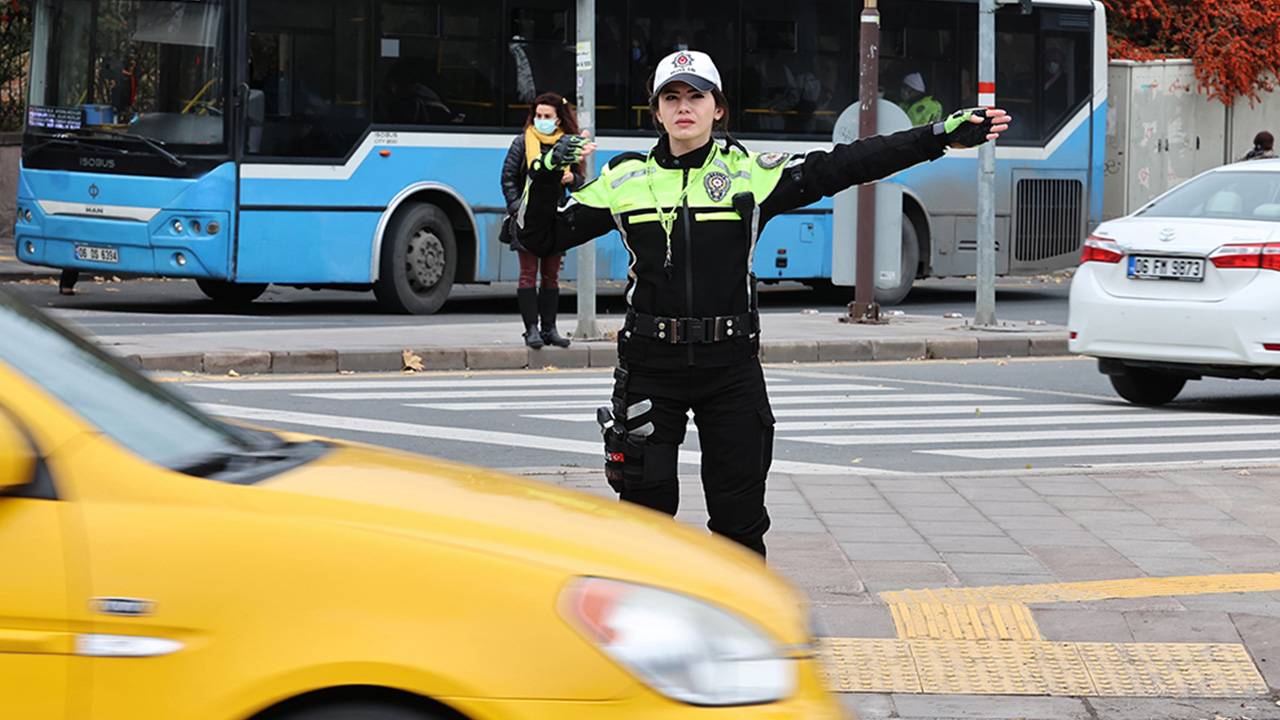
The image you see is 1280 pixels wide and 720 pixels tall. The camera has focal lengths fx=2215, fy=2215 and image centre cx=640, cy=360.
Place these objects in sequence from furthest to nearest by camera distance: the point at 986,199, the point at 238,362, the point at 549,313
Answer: the point at 986,199
the point at 549,313
the point at 238,362

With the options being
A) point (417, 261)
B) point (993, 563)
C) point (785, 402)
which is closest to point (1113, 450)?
point (785, 402)

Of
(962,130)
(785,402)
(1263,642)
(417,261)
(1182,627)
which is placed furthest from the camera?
(417,261)

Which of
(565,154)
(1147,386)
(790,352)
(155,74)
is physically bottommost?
(1147,386)

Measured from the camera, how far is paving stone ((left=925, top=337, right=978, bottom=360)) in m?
17.4

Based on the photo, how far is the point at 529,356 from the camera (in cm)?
1596

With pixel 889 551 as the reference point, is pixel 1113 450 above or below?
above

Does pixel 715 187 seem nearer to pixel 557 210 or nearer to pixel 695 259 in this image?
pixel 695 259

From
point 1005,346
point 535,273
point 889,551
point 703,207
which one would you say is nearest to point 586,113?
point 535,273

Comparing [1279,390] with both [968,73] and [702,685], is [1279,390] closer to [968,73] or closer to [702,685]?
[968,73]

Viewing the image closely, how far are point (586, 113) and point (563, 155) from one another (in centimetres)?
1068

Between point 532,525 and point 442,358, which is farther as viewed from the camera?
point 442,358

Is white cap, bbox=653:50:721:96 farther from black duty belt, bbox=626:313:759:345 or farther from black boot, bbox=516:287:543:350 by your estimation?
black boot, bbox=516:287:543:350

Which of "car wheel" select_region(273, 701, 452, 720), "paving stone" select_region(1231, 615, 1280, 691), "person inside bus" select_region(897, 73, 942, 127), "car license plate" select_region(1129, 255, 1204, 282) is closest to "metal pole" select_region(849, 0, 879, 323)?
"person inside bus" select_region(897, 73, 942, 127)

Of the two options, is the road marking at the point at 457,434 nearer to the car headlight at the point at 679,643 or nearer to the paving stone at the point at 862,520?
the paving stone at the point at 862,520
